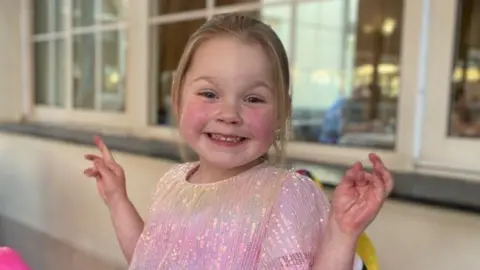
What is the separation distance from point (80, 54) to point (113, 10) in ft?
0.94

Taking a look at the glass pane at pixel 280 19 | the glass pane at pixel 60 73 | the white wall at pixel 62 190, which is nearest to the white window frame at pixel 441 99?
the glass pane at pixel 280 19

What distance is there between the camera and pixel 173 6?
1.70 metres

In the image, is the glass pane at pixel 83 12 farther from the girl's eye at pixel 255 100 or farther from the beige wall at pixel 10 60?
the girl's eye at pixel 255 100

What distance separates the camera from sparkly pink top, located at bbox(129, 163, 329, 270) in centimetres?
62

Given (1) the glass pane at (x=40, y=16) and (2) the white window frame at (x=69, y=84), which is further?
(1) the glass pane at (x=40, y=16)

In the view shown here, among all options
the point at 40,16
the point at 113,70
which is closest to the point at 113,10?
the point at 113,70

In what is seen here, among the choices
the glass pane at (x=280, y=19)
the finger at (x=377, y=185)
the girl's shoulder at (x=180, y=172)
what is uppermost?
the glass pane at (x=280, y=19)

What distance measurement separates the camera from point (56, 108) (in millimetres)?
2227

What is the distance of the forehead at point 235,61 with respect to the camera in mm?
651

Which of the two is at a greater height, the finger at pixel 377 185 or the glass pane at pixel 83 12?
the glass pane at pixel 83 12

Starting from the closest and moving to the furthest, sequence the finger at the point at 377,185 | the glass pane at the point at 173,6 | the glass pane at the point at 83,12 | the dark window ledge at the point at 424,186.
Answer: the finger at the point at 377,185
the dark window ledge at the point at 424,186
the glass pane at the point at 173,6
the glass pane at the point at 83,12

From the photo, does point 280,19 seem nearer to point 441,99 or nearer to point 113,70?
point 441,99

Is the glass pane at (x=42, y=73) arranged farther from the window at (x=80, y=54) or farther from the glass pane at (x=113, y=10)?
the glass pane at (x=113, y=10)

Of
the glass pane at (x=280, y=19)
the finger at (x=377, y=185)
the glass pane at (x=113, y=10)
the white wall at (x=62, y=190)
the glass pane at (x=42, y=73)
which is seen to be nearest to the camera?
the finger at (x=377, y=185)
